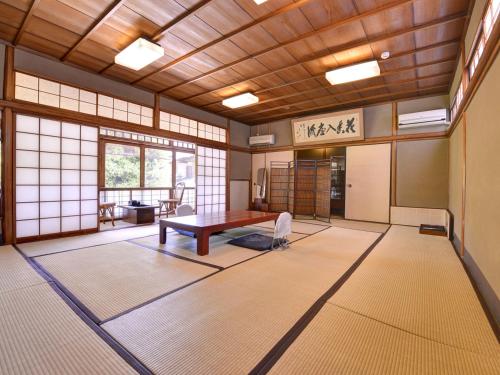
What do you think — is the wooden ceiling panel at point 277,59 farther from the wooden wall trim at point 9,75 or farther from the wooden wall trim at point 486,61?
the wooden wall trim at point 9,75

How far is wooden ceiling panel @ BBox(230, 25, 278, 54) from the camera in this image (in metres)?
3.15

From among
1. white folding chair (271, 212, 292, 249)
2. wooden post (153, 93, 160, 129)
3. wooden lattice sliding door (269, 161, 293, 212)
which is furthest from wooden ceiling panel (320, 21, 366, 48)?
wooden lattice sliding door (269, 161, 293, 212)

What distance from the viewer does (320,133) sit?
21.8 ft

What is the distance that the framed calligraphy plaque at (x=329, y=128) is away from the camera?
609 cm

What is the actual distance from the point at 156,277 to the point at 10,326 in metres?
Result: 1.07

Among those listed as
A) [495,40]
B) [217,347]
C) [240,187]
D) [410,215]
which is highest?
[495,40]

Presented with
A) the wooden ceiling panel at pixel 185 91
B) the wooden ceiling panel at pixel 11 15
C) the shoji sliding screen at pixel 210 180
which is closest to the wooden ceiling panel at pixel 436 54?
the wooden ceiling panel at pixel 185 91

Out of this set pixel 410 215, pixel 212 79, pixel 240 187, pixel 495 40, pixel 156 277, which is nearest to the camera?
pixel 495 40

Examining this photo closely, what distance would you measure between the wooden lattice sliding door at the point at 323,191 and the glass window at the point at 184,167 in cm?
471

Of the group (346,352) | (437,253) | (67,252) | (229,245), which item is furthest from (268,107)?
(346,352)

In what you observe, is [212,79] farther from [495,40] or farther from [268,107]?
[495,40]

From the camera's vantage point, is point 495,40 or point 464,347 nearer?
point 464,347

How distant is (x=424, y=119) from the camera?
520cm

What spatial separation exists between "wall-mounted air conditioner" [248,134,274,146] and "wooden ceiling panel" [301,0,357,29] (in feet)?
15.2
